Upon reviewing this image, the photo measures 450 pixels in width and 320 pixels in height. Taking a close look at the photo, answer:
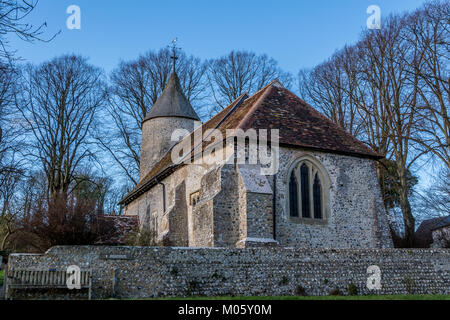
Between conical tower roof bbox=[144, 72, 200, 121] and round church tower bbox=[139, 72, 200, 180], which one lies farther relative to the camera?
conical tower roof bbox=[144, 72, 200, 121]

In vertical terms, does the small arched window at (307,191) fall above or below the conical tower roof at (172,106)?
below

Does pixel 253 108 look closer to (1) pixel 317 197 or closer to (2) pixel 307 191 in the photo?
(2) pixel 307 191

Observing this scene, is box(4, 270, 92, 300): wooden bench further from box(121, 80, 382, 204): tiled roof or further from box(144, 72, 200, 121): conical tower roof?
box(144, 72, 200, 121): conical tower roof

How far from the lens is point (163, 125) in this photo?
2908cm

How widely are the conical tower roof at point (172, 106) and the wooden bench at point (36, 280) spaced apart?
18.8 m

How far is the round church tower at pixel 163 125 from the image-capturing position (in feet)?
95.0

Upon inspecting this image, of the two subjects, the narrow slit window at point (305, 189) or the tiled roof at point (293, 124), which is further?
the tiled roof at point (293, 124)

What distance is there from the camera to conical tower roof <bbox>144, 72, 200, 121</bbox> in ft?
95.7

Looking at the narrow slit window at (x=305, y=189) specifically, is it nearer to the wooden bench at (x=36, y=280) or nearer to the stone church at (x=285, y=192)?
the stone church at (x=285, y=192)

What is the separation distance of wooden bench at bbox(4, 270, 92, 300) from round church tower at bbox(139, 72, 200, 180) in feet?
58.3

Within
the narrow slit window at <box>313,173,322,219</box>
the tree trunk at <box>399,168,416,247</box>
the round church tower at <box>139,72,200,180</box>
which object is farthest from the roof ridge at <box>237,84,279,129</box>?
the round church tower at <box>139,72,200,180</box>

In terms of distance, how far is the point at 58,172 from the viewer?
27.6 m

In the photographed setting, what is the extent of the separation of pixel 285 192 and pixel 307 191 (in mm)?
1062

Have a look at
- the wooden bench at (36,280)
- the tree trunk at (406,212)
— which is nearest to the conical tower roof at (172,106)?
the tree trunk at (406,212)
